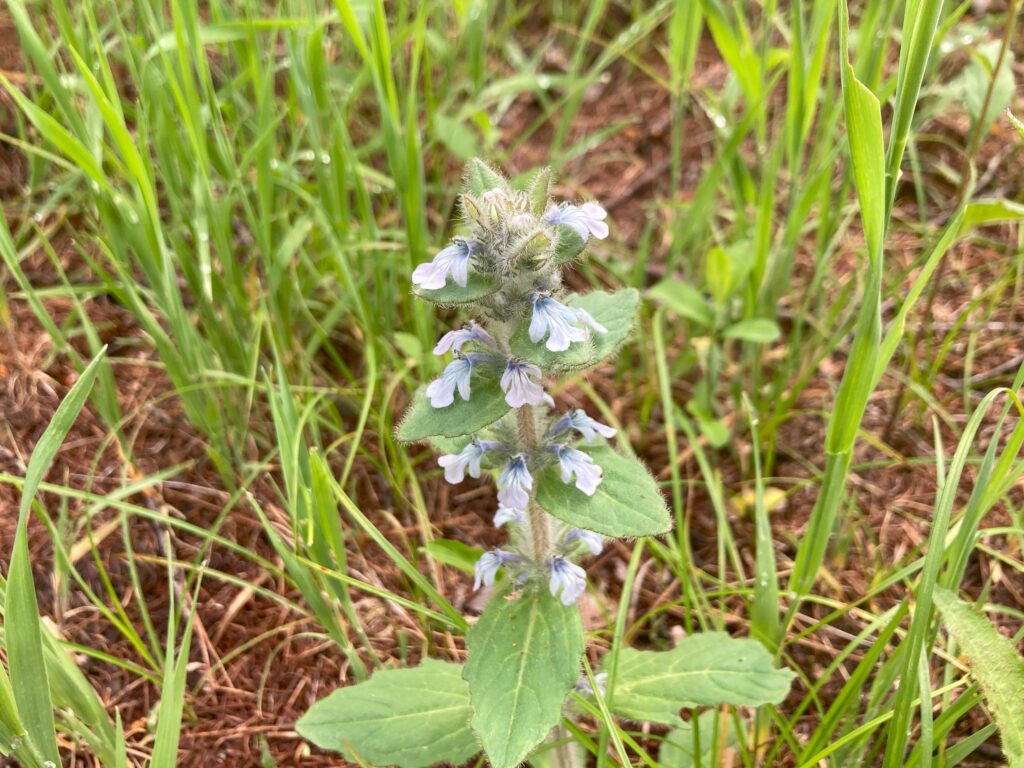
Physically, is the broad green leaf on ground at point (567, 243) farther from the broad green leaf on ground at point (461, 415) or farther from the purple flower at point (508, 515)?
the purple flower at point (508, 515)

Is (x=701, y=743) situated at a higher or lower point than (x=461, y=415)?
lower

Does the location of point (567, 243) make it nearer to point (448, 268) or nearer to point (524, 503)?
point (448, 268)

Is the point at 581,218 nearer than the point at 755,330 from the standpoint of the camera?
Yes

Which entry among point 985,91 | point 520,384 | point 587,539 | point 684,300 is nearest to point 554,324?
point 520,384

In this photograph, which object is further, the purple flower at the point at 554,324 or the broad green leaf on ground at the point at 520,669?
the broad green leaf on ground at the point at 520,669

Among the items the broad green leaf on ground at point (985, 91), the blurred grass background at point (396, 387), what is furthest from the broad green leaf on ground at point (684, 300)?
the broad green leaf on ground at point (985, 91)
